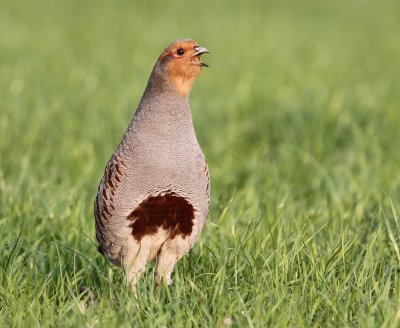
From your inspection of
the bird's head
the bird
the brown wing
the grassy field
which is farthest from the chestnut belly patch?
the bird's head

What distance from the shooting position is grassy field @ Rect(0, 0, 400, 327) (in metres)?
3.67

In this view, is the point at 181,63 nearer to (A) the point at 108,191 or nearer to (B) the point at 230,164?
(A) the point at 108,191

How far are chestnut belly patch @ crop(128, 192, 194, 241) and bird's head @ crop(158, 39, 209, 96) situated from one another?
0.46m

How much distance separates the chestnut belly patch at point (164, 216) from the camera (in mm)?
3785

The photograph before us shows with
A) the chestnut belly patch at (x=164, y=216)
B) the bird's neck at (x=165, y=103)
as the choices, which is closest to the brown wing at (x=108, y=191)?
the chestnut belly patch at (x=164, y=216)

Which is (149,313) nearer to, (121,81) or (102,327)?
(102,327)

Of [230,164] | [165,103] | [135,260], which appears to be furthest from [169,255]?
[230,164]

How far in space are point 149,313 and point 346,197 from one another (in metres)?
2.82

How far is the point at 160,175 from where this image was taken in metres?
3.74

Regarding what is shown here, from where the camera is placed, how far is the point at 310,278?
13.0 ft

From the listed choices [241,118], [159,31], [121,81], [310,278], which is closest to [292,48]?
[159,31]

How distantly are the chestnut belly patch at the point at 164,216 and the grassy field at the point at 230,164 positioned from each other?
9.3 inches

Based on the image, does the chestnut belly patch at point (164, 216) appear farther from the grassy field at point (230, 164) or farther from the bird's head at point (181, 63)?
the bird's head at point (181, 63)

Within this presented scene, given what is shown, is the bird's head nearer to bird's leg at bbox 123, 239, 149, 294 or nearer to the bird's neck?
the bird's neck
